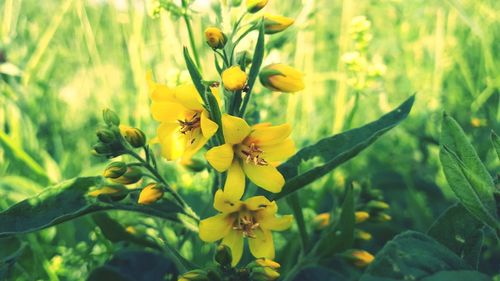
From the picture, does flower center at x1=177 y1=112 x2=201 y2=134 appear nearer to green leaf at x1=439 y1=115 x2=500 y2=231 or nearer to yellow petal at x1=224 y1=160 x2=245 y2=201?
yellow petal at x1=224 y1=160 x2=245 y2=201

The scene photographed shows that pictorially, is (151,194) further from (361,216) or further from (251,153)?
(361,216)

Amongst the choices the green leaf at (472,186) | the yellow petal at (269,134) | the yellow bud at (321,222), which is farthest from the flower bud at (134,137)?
the green leaf at (472,186)

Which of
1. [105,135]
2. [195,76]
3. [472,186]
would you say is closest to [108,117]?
[105,135]

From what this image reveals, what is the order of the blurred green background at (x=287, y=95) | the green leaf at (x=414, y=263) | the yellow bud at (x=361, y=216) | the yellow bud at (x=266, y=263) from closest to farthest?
the green leaf at (x=414, y=263) < the yellow bud at (x=266, y=263) < the yellow bud at (x=361, y=216) < the blurred green background at (x=287, y=95)

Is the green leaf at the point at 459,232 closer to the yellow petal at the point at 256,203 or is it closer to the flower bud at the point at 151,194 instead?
the yellow petal at the point at 256,203

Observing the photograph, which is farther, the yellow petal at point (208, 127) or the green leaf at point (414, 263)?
the yellow petal at point (208, 127)

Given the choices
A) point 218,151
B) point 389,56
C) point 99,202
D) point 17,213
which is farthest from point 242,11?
point 389,56

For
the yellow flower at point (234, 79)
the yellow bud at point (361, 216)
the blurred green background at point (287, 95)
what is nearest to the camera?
the yellow flower at point (234, 79)
